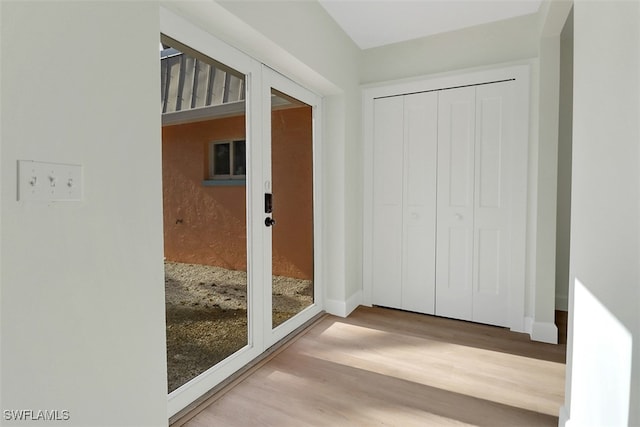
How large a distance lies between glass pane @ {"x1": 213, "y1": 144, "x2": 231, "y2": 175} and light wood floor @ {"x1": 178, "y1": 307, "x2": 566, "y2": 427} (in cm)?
131

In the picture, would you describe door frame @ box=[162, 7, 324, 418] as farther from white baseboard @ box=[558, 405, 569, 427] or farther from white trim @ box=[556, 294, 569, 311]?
white trim @ box=[556, 294, 569, 311]

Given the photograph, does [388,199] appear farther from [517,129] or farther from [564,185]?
[564,185]

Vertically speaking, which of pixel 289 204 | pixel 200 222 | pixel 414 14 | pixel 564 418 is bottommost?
pixel 564 418

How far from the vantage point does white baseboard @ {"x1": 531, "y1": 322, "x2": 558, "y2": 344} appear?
2510mm

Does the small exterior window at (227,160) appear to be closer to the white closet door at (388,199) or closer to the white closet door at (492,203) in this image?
the white closet door at (388,199)

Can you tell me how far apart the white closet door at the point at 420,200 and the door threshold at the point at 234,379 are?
110cm

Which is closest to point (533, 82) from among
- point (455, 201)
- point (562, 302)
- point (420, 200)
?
point (455, 201)

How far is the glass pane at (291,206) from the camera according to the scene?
250 cm

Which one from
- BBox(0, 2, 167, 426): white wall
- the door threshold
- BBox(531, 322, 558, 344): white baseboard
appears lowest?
the door threshold

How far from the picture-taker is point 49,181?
3.28 ft

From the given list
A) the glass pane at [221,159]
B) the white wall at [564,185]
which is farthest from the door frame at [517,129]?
the glass pane at [221,159]

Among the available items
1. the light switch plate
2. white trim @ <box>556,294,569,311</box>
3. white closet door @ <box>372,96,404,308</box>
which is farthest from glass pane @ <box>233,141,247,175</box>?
white trim @ <box>556,294,569,311</box>

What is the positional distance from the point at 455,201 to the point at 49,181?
2.81m

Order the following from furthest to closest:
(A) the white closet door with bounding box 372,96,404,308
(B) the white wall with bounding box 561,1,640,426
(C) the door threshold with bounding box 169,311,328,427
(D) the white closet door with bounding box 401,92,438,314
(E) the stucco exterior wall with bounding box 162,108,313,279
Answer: (A) the white closet door with bounding box 372,96,404,308 < (D) the white closet door with bounding box 401,92,438,314 < (E) the stucco exterior wall with bounding box 162,108,313,279 < (C) the door threshold with bounding box 169,311,328,427 < (B) the white wall with bounding box 561,1,640,426
